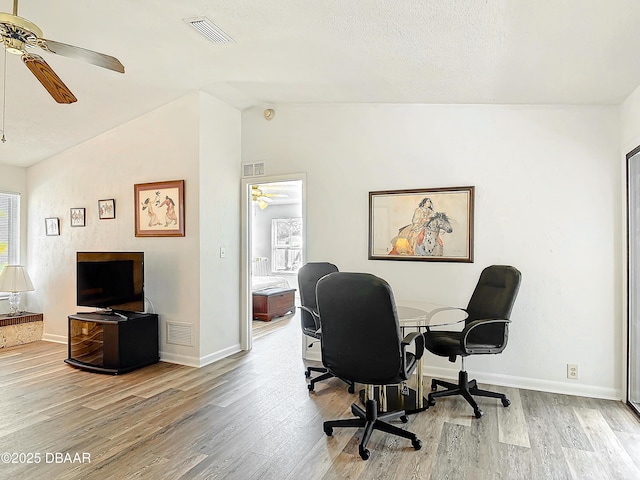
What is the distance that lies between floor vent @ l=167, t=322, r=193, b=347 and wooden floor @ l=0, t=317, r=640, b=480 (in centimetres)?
49

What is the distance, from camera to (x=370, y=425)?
250cm

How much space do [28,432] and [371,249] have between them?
127 inches

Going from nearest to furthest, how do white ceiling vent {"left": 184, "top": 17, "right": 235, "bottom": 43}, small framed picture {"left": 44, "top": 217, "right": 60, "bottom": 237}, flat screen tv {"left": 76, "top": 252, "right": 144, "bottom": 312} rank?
1. white ceiling vent {"left": 184, "top": 17, "right": 235, "bottom": 43}
2. flat screen tv {"left": 76, "top": 252, "right": 144, "bottom": 312}
3. small framed picture {"left": 44, "top": 217, "right": 60, "bottom": 237}

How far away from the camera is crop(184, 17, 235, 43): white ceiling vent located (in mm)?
2690

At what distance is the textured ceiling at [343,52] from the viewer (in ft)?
7.31

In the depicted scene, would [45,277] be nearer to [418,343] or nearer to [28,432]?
[28,432]

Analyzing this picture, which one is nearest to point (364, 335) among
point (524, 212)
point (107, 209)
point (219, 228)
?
point (524, 212)

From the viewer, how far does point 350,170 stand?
424 centimetres

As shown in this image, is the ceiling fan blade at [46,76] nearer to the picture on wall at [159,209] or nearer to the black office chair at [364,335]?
the picture on wall at [159,209]

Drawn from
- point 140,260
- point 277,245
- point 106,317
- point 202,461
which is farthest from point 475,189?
point 277,245

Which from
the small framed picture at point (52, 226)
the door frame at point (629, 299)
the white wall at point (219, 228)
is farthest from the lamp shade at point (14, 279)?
the door frame at point (629, 299)

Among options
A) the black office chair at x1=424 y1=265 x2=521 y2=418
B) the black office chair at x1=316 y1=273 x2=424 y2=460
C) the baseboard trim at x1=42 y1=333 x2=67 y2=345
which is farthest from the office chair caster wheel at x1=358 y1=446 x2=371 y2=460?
the baseboard trim at x1=42 y1=333 x2=67 y2=345

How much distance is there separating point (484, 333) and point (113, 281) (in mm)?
3721

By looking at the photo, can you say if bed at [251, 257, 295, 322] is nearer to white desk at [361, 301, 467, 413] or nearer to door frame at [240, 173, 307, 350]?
door frame at [240, 173, 307, 350]
